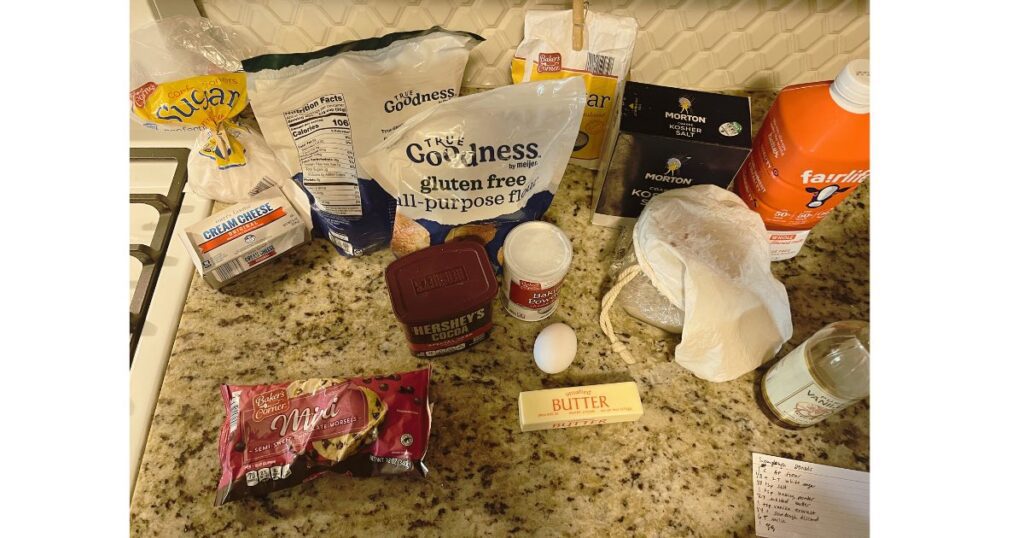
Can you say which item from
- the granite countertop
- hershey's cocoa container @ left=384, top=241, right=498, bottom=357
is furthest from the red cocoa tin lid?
the granite countertop

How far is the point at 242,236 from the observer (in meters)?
0.70

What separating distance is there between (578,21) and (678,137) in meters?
0.23

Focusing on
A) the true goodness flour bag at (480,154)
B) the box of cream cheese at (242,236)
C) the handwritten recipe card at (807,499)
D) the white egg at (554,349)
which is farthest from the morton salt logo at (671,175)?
the box of cream cheese at (242,236)

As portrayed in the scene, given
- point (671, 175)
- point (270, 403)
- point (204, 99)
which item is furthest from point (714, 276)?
point (204, 99)

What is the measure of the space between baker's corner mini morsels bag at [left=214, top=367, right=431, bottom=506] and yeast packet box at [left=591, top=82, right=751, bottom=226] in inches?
14.8

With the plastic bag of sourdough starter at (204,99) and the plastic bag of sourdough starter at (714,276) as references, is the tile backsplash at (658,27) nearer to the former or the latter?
the plastic bag of sourdough starter at (204,99)

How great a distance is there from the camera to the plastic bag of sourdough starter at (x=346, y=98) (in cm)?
60

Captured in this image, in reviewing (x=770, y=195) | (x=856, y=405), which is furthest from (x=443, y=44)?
(x=856, y=405)

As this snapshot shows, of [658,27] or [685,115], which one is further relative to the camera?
[658,27]

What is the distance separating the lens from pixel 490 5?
2.49ft

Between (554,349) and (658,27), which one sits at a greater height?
(658,27)

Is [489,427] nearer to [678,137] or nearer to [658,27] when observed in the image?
[678,137]

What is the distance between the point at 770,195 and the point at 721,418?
28cm

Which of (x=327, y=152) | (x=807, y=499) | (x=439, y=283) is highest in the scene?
(x=327, y=152)
